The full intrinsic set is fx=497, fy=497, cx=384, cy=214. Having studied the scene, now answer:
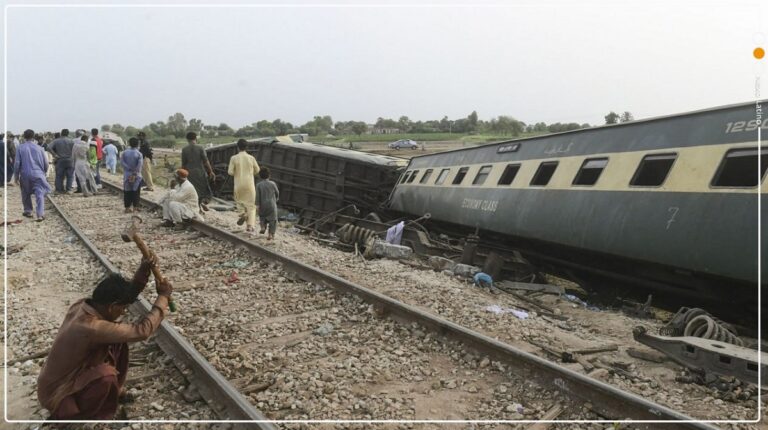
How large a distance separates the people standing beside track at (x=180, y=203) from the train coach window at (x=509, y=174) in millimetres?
7007

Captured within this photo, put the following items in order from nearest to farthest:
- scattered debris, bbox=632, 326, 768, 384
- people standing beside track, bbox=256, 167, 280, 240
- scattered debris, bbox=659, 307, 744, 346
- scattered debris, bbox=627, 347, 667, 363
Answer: scattered debris, bbox=632, 326, 768, 384
scattered debris, bbox=627, 347, 667, 363
scattered debris, bbox=659, 307, 744, 346
people standing beside track, bbox=256, 167, 280, 240

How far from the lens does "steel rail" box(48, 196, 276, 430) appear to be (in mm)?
3529

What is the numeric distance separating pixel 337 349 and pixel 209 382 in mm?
1340

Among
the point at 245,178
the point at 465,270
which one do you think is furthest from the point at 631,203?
the point at 245,178

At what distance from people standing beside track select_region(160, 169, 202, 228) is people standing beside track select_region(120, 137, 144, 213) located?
2.10 m

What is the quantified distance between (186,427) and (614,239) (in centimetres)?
→ 602

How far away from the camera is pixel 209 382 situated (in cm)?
402

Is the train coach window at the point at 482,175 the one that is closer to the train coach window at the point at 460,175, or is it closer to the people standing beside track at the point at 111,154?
the train coach window at the point at 460,175

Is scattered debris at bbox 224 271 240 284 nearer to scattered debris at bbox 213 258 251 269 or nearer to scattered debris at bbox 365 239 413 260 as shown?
scattered debris at bbox 213 258 251 269

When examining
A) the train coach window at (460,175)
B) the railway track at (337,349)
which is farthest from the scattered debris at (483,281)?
the train coach window at (460,175)

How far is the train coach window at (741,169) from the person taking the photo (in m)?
5.42

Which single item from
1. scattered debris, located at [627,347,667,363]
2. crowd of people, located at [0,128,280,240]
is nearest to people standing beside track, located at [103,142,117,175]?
crowd of people, located at [0,128,280,240]

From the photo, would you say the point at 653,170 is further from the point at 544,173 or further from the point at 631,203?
the point at 544,173

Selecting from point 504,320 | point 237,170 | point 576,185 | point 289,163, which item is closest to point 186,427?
point 504,320
